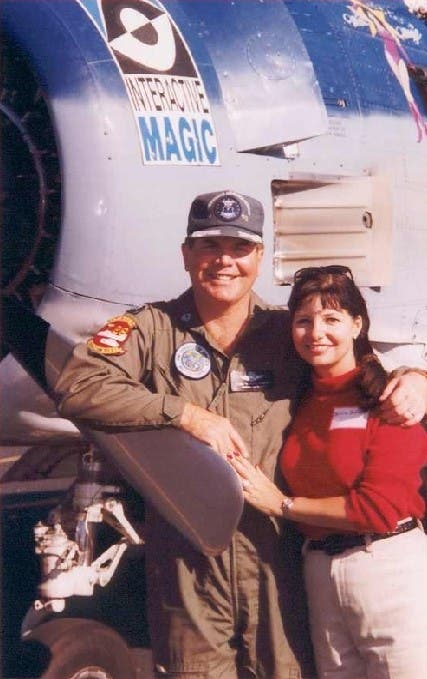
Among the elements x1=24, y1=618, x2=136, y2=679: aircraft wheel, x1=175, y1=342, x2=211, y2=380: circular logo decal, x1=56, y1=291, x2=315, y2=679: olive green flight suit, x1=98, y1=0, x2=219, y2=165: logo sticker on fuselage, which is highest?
x1=98, y1=0, x2=219, y2=165: logo sticker on fuselage

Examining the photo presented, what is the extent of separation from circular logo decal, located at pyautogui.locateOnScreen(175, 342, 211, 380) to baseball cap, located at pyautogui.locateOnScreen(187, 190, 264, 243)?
0.32 meters

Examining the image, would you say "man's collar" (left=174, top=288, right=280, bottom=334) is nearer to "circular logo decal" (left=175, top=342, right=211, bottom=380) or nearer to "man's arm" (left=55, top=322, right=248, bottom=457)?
"circular logo decal" (left=175, top=342, right=211, bottom=380)

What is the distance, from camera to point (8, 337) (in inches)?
139

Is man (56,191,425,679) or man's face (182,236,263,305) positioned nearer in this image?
man (56,191,425,679)

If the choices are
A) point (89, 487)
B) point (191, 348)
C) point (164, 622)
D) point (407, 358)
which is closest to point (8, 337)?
point (89, 487)

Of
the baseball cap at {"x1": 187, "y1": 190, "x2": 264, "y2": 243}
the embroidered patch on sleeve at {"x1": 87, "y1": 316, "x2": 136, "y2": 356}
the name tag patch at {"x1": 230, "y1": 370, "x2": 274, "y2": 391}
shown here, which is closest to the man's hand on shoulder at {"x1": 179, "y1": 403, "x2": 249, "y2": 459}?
the name tag patch at {"x1": 230, "y1": 370, "x2": 274, "y2": 391}

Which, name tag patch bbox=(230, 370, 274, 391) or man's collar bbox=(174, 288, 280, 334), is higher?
man's collar bbox=(174, 288, 280, 334)

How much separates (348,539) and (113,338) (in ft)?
2.78

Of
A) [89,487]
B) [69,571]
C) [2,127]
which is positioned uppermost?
[2,127]

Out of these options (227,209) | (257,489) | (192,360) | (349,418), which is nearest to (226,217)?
(227,209)

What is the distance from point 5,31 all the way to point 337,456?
67.6 inches

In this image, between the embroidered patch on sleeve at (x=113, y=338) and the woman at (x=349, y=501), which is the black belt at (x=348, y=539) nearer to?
the woman at (x=349, y=501)

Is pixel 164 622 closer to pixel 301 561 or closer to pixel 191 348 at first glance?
pixel 301 561

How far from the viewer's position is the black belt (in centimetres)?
276
